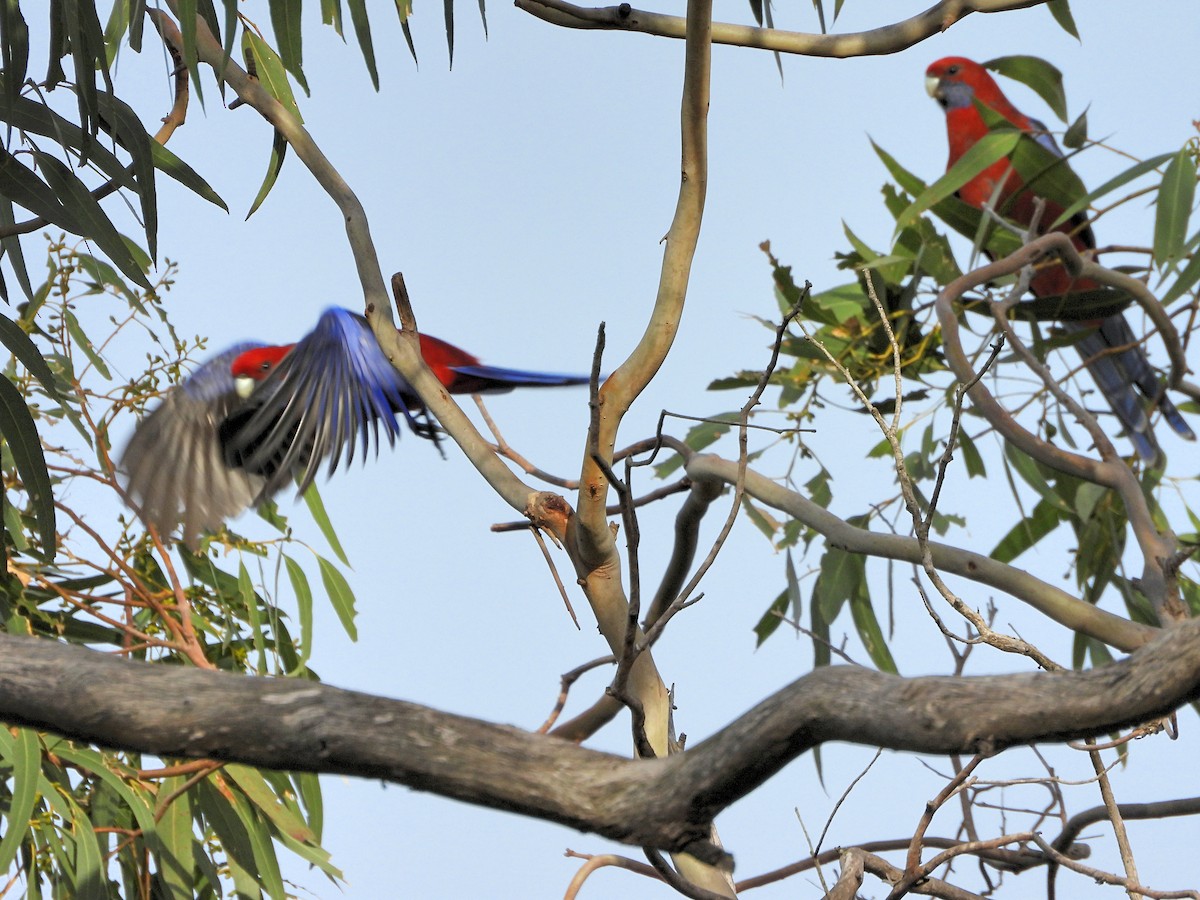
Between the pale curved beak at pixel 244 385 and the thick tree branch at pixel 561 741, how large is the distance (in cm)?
115

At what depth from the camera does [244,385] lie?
2029mm

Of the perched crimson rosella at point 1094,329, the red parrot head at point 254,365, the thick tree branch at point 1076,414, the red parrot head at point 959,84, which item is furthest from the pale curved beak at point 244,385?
the red parrot head at point 959,84

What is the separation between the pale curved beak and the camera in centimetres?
201

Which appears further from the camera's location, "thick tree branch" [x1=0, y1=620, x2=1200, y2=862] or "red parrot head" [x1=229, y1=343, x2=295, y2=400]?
"red parrot head" [x1=229, y1=343, x2=295, y2=400]

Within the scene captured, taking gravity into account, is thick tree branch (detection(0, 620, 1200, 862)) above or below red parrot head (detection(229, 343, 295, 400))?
below

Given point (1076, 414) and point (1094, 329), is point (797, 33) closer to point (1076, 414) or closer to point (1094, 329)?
point (1076, 414)

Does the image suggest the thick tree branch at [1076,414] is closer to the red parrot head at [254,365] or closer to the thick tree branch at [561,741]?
the thick tree branch at [561,741]

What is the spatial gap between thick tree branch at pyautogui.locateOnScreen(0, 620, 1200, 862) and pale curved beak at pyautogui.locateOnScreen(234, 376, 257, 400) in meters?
1.15

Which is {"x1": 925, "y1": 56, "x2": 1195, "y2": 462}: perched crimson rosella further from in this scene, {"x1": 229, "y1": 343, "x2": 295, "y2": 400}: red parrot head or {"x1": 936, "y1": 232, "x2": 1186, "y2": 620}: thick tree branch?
{"x1": 229, "y1": 343, "x2": 295, "y2": 400}: red parrot head

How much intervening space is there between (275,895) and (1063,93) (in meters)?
1.75

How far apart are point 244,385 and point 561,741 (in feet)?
4.56

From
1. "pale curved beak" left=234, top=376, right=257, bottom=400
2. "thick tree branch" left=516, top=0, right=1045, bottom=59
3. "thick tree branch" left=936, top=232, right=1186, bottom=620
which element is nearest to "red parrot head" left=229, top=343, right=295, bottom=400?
"pale curved beak" left=234, top=376, right=257, bottom=400

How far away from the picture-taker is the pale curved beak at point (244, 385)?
2.01 m

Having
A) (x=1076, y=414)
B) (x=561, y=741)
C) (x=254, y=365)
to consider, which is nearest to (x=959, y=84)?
(x=1076, y=414)
